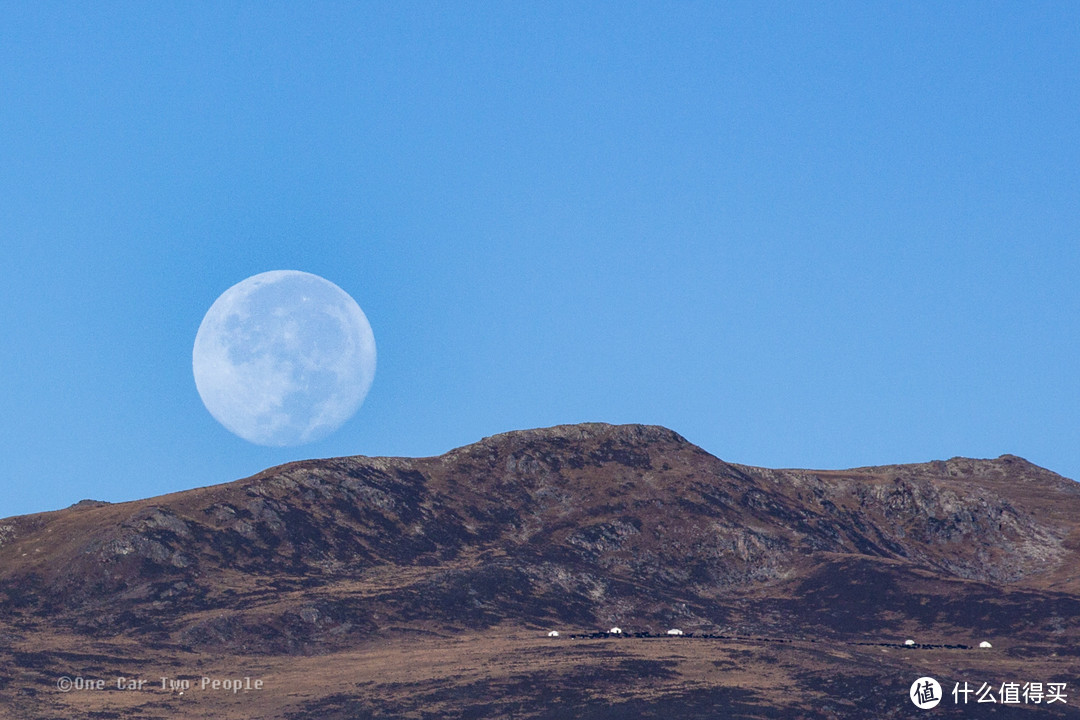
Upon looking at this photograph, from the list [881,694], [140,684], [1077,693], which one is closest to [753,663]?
[881,694]

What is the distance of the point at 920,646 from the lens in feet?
537

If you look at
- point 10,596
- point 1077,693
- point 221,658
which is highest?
point 10,596

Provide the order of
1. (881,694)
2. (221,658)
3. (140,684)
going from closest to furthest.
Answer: (881,694) → (140,684) → (221,658)

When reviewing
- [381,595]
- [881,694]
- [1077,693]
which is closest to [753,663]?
[881,694]

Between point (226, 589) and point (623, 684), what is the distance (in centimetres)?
6963

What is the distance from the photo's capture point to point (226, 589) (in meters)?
170

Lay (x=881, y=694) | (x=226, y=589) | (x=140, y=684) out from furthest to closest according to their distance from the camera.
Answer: (x=226, y=589), (x=140, y=684), (x=881, y=694)

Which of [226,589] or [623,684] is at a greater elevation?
[226,589]

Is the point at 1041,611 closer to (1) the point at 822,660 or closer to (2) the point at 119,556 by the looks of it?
(1) the point at 822,660

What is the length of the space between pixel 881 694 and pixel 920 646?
4375 cm

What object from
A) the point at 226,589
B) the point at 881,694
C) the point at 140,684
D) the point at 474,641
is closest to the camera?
the point at 881,694

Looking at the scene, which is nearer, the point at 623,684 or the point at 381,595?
the point at 623,684

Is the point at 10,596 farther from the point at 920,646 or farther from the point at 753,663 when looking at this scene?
the point at 920,646

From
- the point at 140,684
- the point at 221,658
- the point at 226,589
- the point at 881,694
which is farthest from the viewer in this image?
the point at 226,589
